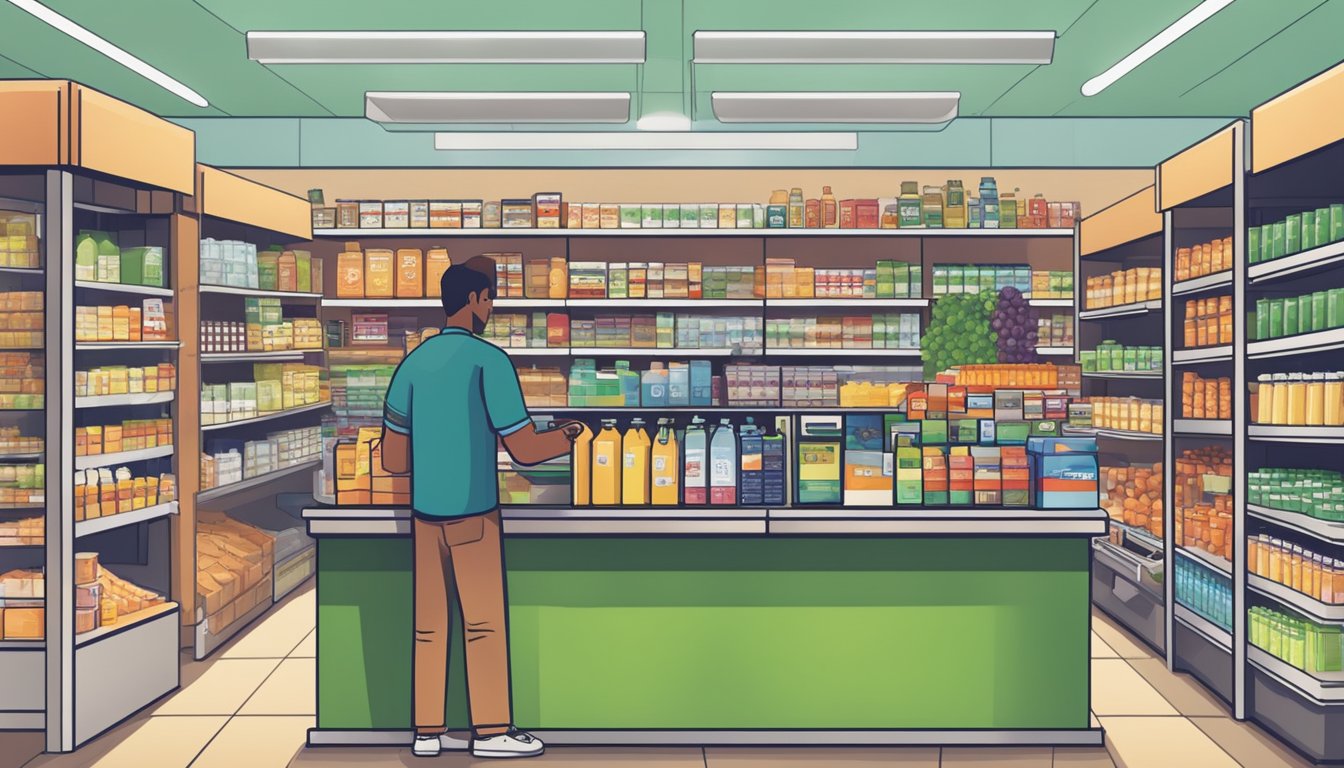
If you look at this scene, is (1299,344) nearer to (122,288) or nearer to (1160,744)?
(1160,744)

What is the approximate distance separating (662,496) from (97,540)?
340 cm

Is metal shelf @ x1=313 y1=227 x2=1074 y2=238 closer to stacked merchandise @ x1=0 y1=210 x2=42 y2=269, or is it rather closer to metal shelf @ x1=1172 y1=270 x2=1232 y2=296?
metal shelf @ x1=1172 y1=270 x2=1232 y2=296

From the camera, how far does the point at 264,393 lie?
6.45 metres

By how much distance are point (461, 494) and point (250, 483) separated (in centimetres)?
312

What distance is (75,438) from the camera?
4188 mm

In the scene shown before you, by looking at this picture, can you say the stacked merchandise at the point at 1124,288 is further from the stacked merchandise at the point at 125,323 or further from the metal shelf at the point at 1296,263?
the stacked merchandise at the point at 125,323

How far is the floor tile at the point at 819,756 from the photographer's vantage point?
388cm

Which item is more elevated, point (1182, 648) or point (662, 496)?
point (662, 496)

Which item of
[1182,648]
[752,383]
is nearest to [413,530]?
[752,383]

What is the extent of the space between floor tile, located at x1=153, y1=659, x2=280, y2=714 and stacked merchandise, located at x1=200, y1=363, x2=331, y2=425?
1466 millimetres

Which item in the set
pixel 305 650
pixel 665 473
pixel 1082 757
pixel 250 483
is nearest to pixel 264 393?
pixel 250 483

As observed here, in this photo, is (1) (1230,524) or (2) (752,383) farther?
(2) (752,383)

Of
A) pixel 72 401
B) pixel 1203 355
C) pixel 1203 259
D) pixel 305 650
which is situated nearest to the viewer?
pixel 72 401

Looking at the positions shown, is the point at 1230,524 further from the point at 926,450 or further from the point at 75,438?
the point at 75,438
